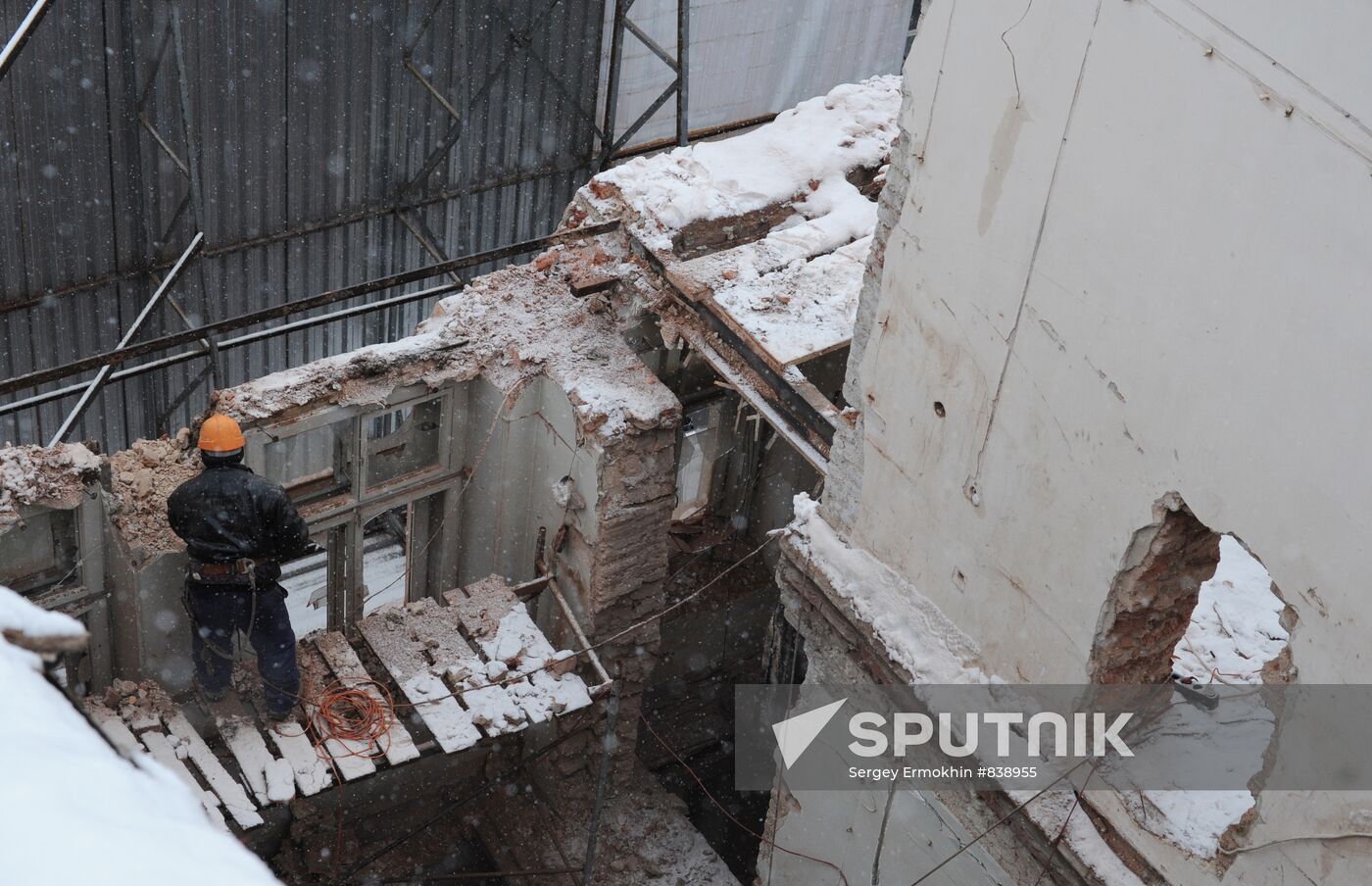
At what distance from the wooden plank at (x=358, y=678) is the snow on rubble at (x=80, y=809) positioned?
443cm

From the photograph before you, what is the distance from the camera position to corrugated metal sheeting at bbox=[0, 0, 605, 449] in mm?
9883

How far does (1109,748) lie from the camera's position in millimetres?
5785

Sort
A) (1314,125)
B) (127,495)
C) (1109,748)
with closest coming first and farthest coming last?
(1314,125) → (1109,748) → (127,495)

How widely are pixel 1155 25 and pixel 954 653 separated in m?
2.68

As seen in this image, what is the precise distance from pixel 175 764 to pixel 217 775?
0.66ft

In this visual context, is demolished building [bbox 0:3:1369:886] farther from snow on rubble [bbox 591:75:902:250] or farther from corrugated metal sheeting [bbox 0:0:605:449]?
corrugated metal sheeting [bbox 0:0:605:449]

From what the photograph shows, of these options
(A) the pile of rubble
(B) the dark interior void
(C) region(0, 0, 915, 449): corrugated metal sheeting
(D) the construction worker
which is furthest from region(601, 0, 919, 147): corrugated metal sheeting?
(D) the construction worker

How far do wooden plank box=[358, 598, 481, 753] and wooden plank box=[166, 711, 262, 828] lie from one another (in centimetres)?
98

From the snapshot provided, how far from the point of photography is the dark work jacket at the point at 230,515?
22.7ft

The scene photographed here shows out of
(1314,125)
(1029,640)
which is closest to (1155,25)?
(1314,125)

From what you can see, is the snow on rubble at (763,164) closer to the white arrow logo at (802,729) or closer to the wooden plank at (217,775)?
the white arrow logo at (802,729)

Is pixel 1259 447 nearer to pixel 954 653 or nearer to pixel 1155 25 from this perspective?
pixel 1155 25

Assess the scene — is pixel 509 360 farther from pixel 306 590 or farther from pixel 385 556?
pixel 385 556

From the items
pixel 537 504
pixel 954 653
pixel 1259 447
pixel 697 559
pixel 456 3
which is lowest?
pixel 697 559
